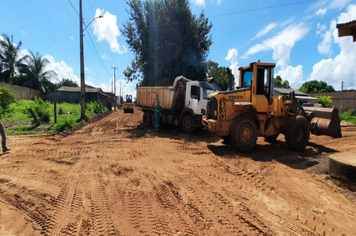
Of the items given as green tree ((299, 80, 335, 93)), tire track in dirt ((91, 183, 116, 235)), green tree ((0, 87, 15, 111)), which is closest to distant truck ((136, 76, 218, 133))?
tire track in dirt ((91, 183, 116, 235))

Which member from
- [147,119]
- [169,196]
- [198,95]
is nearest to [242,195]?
[169,196]

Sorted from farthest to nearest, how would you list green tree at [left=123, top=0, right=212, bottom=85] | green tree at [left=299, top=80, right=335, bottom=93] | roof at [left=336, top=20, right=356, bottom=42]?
green tree at [left=299, top=80, right=335, bottom=93]
green tree at [left=123, top=0, right=212, bottom=85]
roof at [left=336, top=20, right=356, bottom=42]

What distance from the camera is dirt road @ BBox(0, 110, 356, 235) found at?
3162mm

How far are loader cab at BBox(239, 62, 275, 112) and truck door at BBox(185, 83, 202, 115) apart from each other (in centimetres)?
409

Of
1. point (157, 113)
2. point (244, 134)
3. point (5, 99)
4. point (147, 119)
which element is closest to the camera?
point (244, 134)

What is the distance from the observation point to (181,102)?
13555 mm

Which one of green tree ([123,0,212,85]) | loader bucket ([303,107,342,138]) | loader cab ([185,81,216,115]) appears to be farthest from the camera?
green tree ([123,0,212,85])

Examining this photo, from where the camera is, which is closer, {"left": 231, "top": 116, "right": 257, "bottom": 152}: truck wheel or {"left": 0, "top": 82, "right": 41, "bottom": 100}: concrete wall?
{"left": 231, "top": 116, "right": 257, "bottom": 152}: truck wheel

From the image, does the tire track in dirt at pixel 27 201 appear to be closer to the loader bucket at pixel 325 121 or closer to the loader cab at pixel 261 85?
the loader cab at pixel 261 85

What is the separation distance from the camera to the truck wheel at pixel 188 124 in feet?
40.1

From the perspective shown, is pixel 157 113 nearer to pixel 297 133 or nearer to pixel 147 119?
pixel 147 119

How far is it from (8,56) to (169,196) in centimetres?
4777

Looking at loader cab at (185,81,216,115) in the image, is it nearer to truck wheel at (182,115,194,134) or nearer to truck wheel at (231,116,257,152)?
truck wheel at (182,115,194,134)

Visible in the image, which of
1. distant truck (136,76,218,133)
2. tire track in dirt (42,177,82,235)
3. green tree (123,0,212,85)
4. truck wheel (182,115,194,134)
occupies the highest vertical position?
green tree (123,0,212,85)
